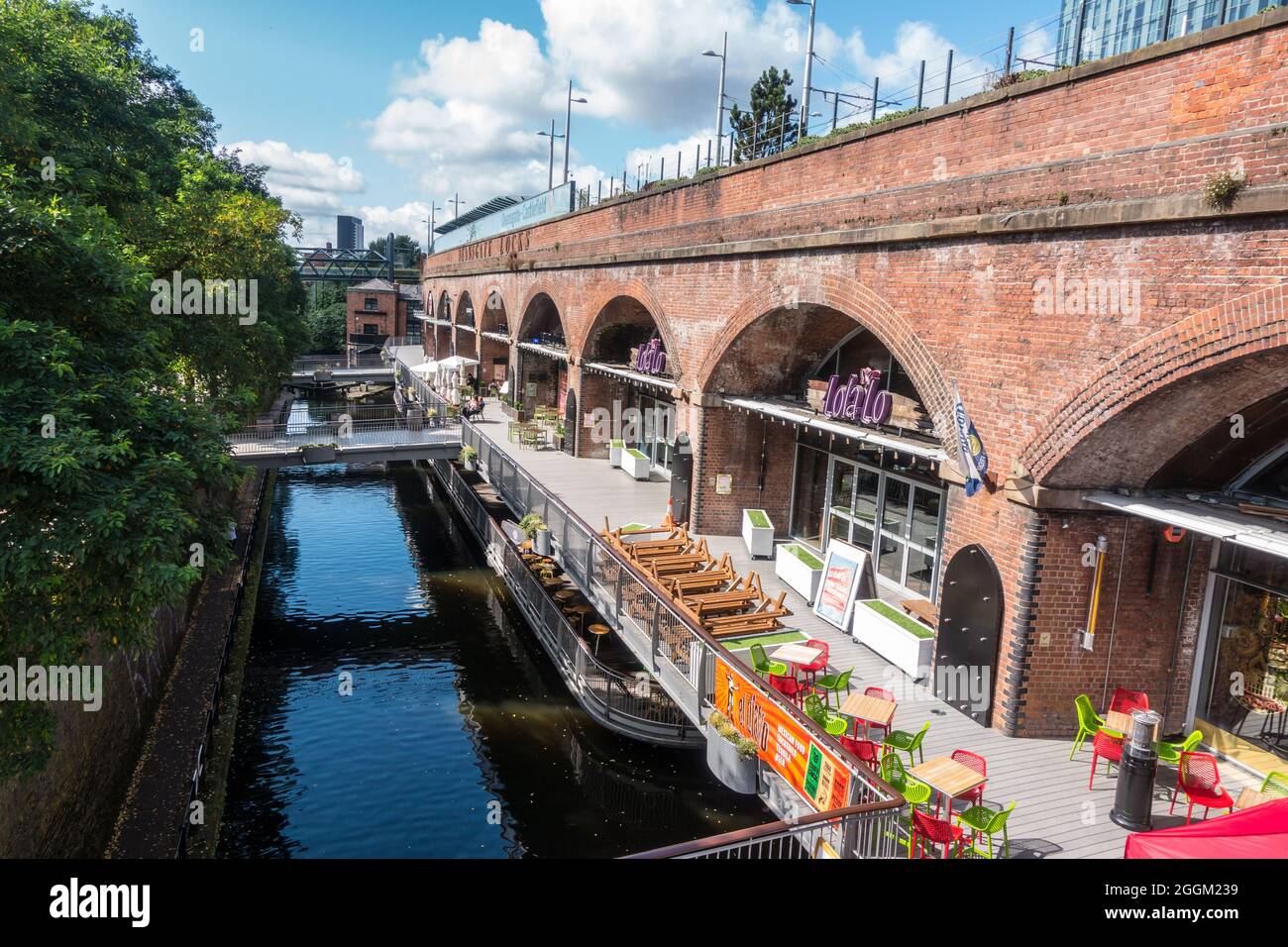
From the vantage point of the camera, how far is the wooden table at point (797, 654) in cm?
907

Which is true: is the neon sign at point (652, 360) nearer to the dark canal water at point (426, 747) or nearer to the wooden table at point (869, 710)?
the dark canal water at point (426, 747)

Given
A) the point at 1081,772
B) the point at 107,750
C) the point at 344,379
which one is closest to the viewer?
the point at 1081,772

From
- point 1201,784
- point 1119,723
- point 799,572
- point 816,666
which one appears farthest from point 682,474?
point 1201,784

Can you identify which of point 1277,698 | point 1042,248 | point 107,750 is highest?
point 1042,248

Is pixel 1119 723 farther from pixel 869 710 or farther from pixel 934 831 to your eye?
pixel 934 831

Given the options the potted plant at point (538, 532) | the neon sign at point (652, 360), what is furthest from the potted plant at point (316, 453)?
the neon sign at point (652, 360)

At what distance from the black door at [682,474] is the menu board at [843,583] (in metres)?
4.35

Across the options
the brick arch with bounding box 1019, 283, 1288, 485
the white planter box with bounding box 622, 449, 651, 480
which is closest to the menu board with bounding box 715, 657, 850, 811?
the brick arch with bounding box 1019, 283, 1288, 485

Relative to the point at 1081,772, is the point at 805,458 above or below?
above

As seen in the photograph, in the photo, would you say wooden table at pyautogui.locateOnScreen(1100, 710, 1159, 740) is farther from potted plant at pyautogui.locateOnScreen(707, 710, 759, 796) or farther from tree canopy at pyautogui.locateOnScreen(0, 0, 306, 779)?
tree canopy at pyautogui.locateOnScreen(0, 0, 306, 779)
